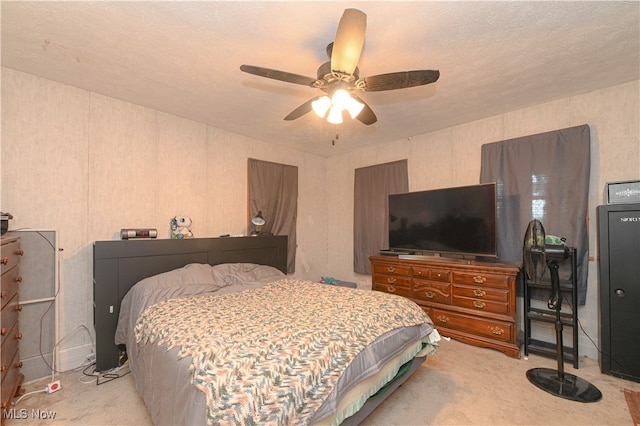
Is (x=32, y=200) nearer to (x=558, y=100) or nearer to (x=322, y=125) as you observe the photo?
(x=322, y=125)

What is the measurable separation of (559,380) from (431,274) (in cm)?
147

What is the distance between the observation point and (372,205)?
15.7ft

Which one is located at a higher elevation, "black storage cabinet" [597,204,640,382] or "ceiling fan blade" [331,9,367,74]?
"ceiling fan blade" [331,9,367,74]

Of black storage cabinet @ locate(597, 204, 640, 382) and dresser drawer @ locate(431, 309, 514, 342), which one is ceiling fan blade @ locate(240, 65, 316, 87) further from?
dresser drawer @ locate(431, 309, 514, 342)

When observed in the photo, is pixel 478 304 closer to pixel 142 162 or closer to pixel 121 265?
pixel 121 265

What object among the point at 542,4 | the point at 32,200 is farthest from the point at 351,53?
the point at 32,200

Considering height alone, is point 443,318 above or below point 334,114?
below

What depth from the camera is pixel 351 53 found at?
164 cm

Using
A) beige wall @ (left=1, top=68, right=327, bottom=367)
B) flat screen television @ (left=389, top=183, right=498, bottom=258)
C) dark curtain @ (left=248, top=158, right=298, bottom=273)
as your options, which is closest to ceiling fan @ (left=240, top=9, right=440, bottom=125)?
flat screen television @ (left=389, top=183, right=498, bottom=258)

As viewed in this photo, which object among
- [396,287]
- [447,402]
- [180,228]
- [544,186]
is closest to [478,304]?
[396,287]

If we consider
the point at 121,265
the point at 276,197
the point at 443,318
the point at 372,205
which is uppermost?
the point at 276,197

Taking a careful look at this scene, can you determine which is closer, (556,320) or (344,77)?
(344,77)

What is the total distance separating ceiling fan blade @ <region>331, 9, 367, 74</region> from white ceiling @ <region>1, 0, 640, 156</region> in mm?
350

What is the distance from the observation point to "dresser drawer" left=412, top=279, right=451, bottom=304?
3.40 metres
